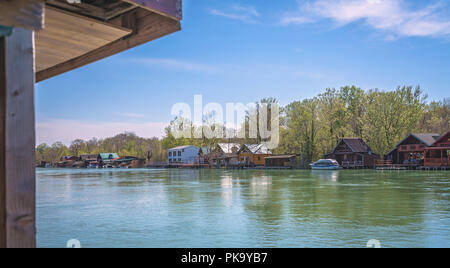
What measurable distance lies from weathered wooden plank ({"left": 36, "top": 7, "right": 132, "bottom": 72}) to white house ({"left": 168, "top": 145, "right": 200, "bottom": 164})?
82.1 metres

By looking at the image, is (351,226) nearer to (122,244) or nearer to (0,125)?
(122,244)

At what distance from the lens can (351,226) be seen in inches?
484

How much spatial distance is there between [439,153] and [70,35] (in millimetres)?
59418

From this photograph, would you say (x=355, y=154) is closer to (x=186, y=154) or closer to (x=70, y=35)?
(x=186, y=154)

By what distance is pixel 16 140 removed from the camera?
2.05m

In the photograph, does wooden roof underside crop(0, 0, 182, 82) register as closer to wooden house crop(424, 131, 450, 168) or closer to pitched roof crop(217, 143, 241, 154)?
wooden house crop(424, 131, 450, 168)

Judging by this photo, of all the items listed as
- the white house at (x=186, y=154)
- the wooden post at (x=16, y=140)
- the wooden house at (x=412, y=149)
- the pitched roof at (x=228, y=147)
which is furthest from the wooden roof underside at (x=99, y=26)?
the white house at (x=186, y=154)

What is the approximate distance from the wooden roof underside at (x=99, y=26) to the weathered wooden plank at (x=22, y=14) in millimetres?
880

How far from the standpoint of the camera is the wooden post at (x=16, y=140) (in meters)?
2.02

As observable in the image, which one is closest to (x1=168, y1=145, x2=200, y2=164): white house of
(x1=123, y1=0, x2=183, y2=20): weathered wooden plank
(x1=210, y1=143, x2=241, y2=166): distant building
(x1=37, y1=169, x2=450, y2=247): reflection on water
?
(x1=210, y1=143, x2=241, y2=166): distant building

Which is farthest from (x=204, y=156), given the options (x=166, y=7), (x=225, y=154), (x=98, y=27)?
(x=166, y=7)

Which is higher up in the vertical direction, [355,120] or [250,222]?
[355,120]

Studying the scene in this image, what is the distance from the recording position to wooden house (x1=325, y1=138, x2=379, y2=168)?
61.9 meters

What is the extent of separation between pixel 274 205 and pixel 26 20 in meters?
16.2
